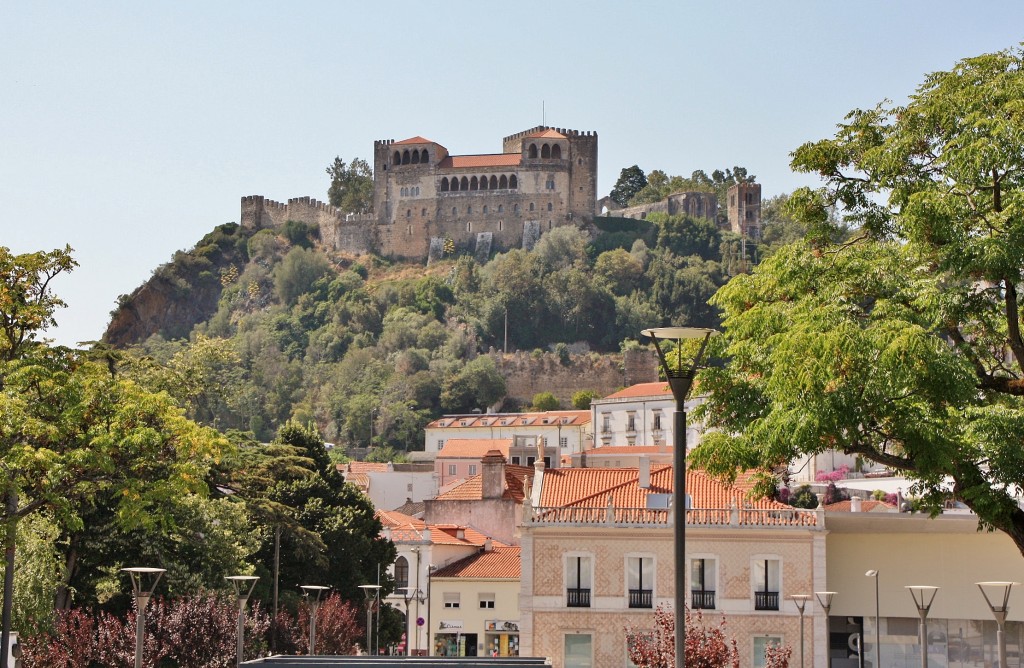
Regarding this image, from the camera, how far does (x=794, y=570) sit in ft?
121

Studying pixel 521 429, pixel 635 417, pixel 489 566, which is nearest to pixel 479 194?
pixel 521 429

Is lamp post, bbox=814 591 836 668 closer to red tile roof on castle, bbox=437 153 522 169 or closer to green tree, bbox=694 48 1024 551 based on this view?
green tree, bbox=694 48 1024 551

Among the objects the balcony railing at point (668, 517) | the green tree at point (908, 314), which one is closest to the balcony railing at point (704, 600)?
the balcony railing at point (668, 517)

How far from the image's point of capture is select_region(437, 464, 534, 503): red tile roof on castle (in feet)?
208

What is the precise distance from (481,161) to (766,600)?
12704cm

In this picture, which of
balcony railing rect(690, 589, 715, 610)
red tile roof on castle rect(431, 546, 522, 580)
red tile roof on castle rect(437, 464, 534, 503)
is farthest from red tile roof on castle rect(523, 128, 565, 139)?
balcony railing rect(690, 589, 715, 610)

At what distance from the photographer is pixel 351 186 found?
17188cm

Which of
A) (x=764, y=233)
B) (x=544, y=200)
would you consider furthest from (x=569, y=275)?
(x=764, y=233)

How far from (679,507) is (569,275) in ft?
437

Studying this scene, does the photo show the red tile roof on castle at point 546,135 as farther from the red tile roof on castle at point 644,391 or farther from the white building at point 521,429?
the red tile roof on castle at point 644,391

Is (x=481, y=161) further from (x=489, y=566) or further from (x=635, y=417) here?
(x=489, y=566)

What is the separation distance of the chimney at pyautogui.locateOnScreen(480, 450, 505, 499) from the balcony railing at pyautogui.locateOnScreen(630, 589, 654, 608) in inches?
1007

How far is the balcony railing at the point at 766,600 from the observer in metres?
36.8

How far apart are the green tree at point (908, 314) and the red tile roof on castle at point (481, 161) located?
139520 mm
